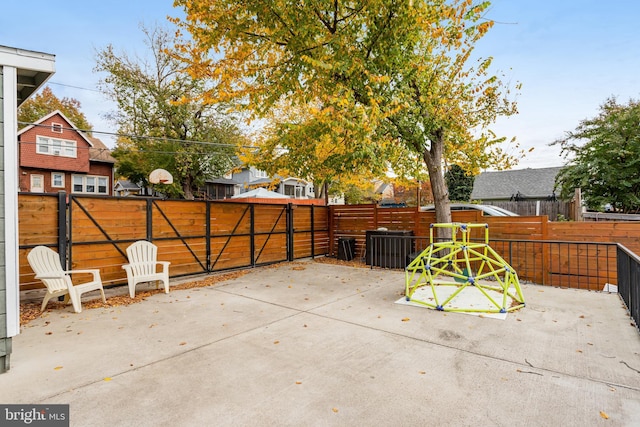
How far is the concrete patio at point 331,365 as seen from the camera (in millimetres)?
2346

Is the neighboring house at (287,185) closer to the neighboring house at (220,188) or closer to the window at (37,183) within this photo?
the neighboring house at (220,188)

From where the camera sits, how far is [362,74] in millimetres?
6738

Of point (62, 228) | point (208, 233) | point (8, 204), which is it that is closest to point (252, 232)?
point (208, 233)

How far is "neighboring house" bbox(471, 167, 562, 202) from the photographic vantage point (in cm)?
2380

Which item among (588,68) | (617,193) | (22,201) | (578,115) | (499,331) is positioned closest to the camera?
(499,331)

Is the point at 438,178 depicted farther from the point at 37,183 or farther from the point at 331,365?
the point at 37,183

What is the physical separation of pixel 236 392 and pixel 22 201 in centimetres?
532

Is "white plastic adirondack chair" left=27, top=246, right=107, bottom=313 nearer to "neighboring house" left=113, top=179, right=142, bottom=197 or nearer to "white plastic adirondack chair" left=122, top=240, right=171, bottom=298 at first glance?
"white plastic adirondack chair" left=122, top=240, right=171, bottom=298

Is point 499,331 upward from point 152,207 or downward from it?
downward

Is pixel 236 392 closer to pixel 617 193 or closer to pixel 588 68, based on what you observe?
pixel 588 68

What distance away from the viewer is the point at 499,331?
13.1ft

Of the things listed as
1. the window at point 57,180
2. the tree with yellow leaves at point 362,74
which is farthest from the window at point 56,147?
the tree with yellow leaves at point 362,74

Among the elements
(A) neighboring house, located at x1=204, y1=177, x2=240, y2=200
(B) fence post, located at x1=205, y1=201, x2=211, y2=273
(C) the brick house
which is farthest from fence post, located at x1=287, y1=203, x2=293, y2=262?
(A) neighboring house, located at x1=204, y1=177, x2=240, y2=200

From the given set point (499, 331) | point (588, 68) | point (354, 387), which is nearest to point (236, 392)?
point (354, 387)
